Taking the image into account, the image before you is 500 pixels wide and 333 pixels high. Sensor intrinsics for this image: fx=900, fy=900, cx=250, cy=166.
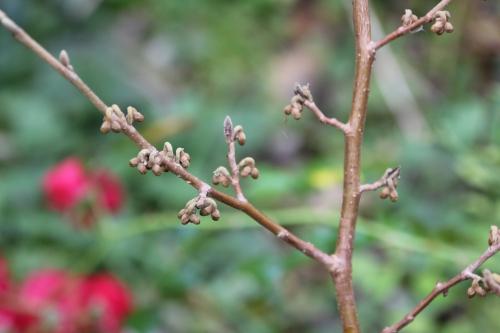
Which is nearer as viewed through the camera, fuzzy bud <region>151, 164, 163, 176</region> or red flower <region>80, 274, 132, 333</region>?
fuzzy bud <region>151, 164, 163, 176</region>

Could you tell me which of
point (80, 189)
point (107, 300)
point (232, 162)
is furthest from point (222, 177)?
point (80, 189)

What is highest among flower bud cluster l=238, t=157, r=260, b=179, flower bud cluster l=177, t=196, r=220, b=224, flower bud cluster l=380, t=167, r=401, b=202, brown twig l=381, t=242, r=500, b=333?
flower bud cluster l=238, t=157, r=260, b=179

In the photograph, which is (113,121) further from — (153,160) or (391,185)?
(391,185)

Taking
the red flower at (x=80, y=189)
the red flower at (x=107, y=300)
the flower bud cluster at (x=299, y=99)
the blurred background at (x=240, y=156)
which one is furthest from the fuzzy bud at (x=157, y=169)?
the red flower at (x=80, y=189)

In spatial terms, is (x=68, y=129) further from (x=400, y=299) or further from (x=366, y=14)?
(x=366, y=14)

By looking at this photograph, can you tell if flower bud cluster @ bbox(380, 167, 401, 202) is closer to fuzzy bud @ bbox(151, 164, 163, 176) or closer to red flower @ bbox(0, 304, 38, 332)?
fuzzy bud @ bbox(151, 164, 163, 176)

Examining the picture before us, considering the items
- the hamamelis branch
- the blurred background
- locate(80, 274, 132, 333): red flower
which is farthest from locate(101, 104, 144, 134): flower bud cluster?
locate(80, 274, 132, 333): red flower

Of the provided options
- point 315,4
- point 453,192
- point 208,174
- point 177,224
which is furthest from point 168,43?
point 177,224

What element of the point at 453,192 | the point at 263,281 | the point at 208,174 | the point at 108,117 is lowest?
the point at 108,117
